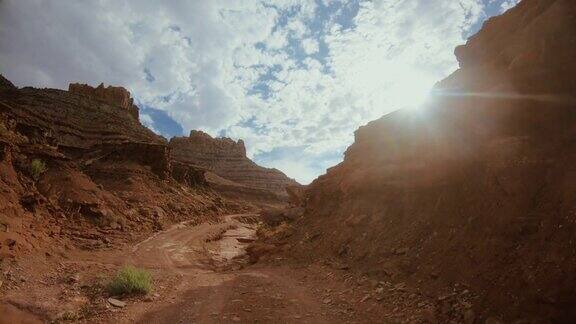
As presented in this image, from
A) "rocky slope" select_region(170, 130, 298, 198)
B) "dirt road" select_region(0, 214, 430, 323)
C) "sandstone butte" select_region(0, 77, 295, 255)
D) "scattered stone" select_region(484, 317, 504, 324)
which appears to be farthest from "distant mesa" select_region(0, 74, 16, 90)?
"scattered stone" select_region(484, 317, 504, 324)

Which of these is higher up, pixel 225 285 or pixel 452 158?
pixel 452 158

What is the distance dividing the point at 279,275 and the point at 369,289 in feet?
14.8

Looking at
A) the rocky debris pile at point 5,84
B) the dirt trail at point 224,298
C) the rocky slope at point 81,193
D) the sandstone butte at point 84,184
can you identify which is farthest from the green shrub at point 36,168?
the rocky debris pile at point 5,84

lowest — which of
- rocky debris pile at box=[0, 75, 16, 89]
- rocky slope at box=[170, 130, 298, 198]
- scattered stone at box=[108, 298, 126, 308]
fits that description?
scattered stone at box=[108, 298, 126, 308]

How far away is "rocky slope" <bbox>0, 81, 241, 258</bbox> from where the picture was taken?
16.1 meters

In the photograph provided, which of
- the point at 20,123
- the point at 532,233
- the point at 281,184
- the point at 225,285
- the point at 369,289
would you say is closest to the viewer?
the point at 532,233

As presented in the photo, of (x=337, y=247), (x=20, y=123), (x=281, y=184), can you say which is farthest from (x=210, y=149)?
(x=337, y=247)

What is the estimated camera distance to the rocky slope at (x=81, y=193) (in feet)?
52.7

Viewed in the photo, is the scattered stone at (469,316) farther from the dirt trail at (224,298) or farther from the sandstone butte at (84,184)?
the sandstone butte at (84,184)

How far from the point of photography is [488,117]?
10.9 m

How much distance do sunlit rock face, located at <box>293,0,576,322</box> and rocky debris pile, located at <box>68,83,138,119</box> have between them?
3880 inches

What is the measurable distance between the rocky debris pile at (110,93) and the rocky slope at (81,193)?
2162 inches

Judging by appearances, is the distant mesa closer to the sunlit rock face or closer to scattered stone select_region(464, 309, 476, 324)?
the sunlit rock face

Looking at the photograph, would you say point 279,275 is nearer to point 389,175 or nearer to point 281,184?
point 389,175
